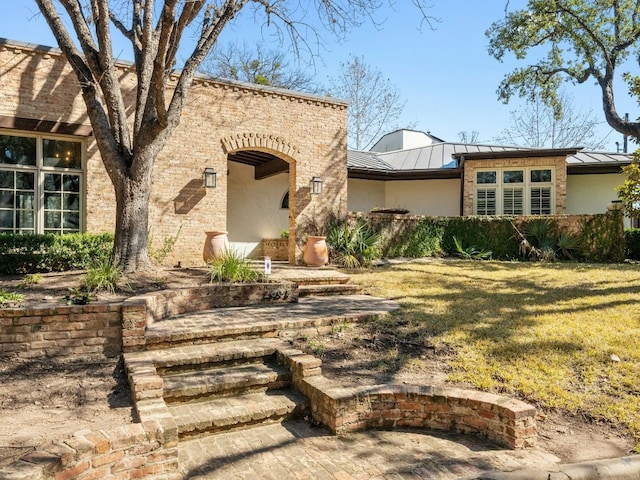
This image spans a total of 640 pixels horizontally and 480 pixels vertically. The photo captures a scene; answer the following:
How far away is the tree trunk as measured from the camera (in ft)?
22.7

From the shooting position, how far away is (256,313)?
591cm

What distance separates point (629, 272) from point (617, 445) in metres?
7.83

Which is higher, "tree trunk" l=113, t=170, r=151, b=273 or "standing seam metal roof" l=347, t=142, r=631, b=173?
"standing seam metal roof" l=347, t=142, r=631, b=173

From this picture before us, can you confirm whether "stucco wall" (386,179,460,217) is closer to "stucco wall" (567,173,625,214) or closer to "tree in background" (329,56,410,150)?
"stucco wall" (567,173,625,214)

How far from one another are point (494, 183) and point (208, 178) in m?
10.5

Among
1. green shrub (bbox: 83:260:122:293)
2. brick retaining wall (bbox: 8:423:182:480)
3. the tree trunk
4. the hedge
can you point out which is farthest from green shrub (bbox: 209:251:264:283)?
the hedge

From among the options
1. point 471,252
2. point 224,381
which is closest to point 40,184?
point 224,381

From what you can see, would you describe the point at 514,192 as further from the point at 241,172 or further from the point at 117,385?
the point at 117,385

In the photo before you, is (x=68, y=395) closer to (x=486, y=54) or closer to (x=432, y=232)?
(x=432, y=232)

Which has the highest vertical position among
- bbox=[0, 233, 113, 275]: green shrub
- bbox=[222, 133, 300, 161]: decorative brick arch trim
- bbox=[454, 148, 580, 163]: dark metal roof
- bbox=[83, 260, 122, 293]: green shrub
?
bbox=[454, 148, 580, 163]: dark metal roof

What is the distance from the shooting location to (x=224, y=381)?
13.0 feet

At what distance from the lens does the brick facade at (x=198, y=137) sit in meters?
8.57

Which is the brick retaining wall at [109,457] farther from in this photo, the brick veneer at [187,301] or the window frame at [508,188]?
the window frame at [508,188]

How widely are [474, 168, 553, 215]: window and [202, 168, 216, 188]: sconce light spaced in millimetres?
9868
